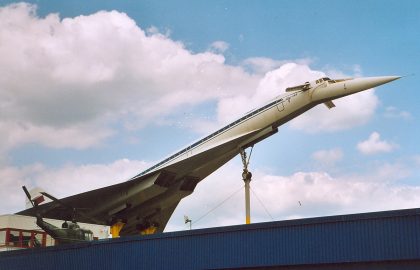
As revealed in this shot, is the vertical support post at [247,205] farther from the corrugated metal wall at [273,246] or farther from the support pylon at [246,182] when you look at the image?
the corrugated metal wall at [273,246]

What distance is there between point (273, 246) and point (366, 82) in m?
9.74

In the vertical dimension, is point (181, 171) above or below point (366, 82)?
below

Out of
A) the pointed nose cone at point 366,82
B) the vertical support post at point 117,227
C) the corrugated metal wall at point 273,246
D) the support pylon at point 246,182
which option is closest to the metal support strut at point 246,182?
the support pylon at point 246,182

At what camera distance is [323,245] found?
800 inches

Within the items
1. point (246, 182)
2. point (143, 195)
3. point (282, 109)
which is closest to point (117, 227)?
point (143, 195)

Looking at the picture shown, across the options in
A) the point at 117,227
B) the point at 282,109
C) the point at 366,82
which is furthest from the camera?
the point at 117,227

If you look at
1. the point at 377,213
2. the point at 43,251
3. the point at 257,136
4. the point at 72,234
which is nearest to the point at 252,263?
the point at 377,213

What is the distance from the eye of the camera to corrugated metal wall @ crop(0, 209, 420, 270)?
19141mm

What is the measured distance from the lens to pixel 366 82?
25281 millimetres

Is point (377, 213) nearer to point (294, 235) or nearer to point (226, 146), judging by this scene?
point (294, 235)

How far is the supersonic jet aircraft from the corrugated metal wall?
5.75 metres

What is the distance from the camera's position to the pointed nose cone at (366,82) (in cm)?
2464

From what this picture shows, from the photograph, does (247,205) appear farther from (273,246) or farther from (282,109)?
(282,109)

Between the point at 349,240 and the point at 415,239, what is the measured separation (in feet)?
7.98
